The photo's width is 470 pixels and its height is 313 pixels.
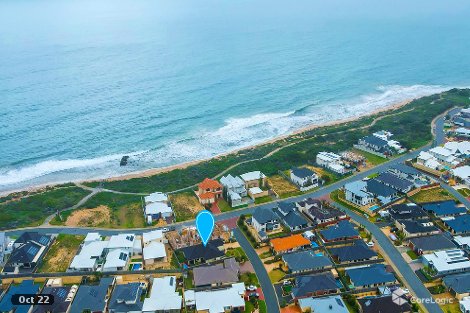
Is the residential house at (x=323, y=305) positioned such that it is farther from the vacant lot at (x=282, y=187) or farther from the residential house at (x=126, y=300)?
the vacant lot at (x=282, y=187)

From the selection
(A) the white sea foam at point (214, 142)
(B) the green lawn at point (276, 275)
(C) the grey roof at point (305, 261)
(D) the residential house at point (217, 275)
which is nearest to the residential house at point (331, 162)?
(A) the white sea foam at point (214, 142)

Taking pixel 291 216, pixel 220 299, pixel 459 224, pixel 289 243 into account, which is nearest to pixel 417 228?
pixel 459 224

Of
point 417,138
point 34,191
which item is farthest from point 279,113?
point 34,191

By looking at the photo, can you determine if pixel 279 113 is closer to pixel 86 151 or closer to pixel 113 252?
pixel 86 151

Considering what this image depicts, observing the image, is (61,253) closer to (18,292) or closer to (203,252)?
(18,292)

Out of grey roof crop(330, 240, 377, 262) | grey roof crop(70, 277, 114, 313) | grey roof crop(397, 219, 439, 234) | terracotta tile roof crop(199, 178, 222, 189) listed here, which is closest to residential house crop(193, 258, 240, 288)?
grey roof crop(70, 277, 114, 313)
